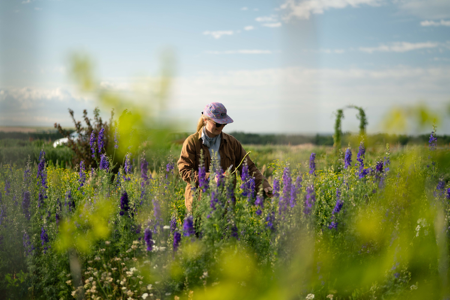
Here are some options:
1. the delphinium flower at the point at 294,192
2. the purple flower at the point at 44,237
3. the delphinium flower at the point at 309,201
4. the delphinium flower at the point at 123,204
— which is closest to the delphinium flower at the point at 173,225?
the delphinium flower at the point at 123,204

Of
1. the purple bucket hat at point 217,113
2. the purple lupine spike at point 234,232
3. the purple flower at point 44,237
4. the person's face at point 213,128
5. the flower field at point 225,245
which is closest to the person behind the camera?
the flower field at point 225,245

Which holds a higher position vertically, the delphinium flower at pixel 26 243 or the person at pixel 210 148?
the person at pixel 210 148

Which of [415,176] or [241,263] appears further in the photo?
[241,263]

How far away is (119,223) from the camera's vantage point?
3.08 metres

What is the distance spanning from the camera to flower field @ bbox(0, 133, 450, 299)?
98.4 inches

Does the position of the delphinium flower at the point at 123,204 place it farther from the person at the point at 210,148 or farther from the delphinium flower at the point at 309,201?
the delphinium flower at the point at 309,201

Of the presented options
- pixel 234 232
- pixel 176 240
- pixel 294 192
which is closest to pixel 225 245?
pixel 234 232

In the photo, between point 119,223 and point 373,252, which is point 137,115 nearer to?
point 119,223

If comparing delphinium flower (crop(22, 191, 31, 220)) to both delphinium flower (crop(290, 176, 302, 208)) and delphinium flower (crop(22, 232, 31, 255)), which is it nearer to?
delphinium flower (crop(22, 232, 31, 255))

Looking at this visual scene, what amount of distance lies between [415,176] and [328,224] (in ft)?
5.44

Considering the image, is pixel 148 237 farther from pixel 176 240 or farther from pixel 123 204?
pixel 123 204

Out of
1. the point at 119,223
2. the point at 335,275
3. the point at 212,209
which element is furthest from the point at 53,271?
the point at 335,275

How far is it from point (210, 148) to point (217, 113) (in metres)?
0.46

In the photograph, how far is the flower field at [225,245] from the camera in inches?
98.4
